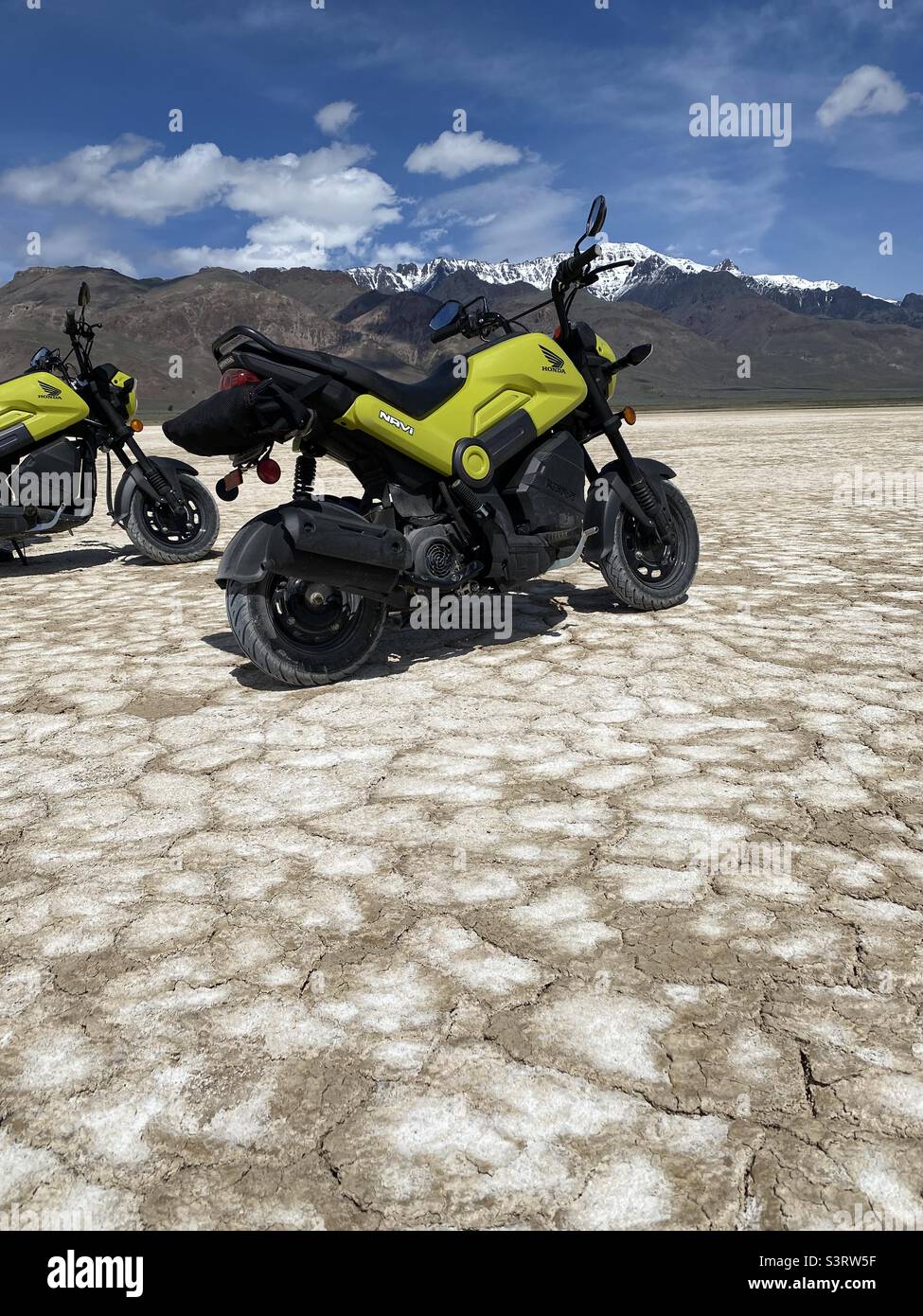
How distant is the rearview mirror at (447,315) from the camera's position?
4.62 m

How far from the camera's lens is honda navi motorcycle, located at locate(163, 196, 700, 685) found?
3.76 meters

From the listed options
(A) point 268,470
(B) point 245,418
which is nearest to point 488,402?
(A) point 268,470

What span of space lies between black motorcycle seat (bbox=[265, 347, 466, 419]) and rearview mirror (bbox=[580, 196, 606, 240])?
99 centimetres

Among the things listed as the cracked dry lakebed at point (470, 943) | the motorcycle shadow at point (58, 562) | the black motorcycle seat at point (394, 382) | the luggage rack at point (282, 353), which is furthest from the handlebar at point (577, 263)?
the motorcycle shadow at point (58, 562)

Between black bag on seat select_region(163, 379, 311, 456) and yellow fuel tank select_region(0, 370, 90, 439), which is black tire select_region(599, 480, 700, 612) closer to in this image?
black bag on seat select_region(163, 379, 311, 456)

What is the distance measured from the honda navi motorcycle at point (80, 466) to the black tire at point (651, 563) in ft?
12.3

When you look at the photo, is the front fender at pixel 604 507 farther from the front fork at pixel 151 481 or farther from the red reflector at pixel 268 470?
the front fork at pixel 151 481

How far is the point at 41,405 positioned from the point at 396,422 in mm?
4003

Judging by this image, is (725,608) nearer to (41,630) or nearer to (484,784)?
(484,784)

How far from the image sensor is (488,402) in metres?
4.56

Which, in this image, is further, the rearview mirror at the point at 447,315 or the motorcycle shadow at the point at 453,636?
the rearview mirror at the point at 447,315

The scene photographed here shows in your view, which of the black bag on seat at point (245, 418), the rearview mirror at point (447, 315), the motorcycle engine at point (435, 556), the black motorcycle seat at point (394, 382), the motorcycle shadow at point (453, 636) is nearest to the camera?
the black bag on seat at point (245, 418)

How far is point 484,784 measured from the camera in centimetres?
301
